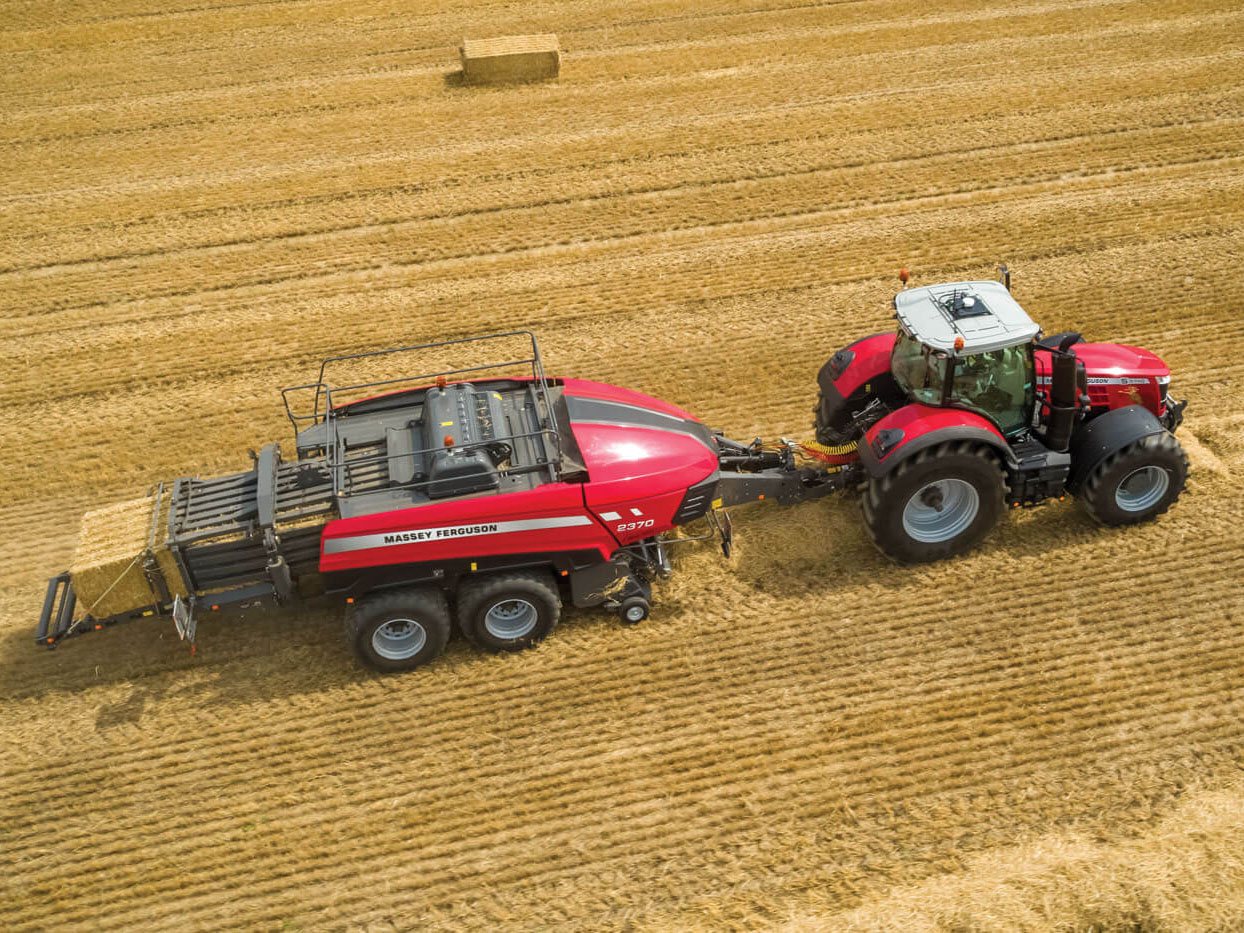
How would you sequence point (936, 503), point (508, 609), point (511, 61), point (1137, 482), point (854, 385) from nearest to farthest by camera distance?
point (508, 609) → point (936, 503) → point (1137, 482) → point (854, 385) → point (511, 61)

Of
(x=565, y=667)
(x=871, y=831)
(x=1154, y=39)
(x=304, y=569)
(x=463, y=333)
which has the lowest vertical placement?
(x=871, y=831)

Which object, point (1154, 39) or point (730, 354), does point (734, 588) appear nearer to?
point (730, 354)

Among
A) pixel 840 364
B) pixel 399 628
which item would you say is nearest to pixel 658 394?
pixel 840 364

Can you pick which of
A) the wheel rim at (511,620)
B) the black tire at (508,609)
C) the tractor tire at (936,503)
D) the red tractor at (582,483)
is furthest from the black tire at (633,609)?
the tractor tire at (936,503)

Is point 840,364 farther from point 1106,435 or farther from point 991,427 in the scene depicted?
point 1106,435

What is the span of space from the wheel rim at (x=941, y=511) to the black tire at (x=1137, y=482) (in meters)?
0.99

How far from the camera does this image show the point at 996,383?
8.44m

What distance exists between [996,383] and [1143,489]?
1.76m

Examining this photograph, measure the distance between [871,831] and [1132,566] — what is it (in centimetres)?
353

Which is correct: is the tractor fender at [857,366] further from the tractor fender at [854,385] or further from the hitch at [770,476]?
the hitch at [770,476]

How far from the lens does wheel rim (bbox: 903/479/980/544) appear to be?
8.60 meters

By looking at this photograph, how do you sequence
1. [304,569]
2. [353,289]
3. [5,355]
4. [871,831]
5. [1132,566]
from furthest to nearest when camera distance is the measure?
1. [353,289]
2. [5,355]
3. [1132,566]
4. [304,569]
5. [871,831]

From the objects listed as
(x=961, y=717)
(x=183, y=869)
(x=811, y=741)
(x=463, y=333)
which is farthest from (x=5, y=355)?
(x=961, y=717)

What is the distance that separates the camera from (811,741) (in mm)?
7520
